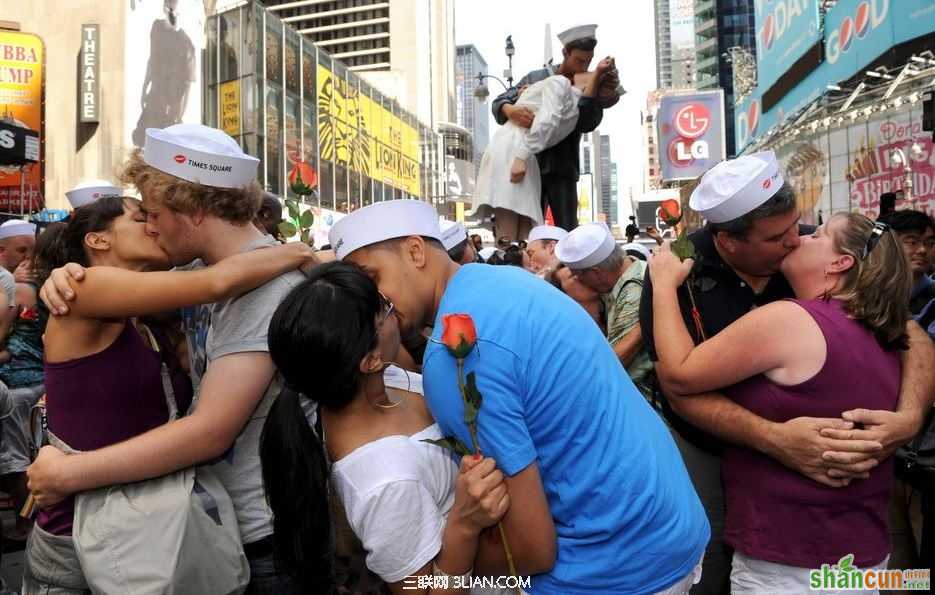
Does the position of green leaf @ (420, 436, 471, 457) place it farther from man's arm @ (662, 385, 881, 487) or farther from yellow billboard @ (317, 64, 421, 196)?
yellow billboard @ (317, 64, 421, 196)

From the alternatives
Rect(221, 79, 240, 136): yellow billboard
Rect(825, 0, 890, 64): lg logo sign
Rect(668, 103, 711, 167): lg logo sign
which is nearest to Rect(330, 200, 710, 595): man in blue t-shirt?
Rect(825, 0, 890, 64): lg logo sign

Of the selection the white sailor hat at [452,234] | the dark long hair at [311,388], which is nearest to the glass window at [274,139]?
the white sailor hat at [452,234]

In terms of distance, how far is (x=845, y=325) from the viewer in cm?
225

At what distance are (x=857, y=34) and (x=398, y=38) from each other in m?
67.9

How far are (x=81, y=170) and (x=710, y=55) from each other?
93.7 m

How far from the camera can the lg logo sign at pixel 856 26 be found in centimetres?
1912

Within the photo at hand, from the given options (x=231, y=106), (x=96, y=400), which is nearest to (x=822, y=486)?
(x=96, y=400)

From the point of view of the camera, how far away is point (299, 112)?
1460 inches

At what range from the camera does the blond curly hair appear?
84.9 inches

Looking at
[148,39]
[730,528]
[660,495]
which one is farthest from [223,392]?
[148,39]

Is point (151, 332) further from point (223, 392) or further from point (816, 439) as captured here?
point (816, 439)

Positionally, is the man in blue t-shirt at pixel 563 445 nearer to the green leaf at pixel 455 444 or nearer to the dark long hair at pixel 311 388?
the green leaf at pixel 455 444

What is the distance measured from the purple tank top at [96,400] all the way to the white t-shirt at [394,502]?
0.71 metres

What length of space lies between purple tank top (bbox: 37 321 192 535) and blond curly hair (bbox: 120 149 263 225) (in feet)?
1.30
